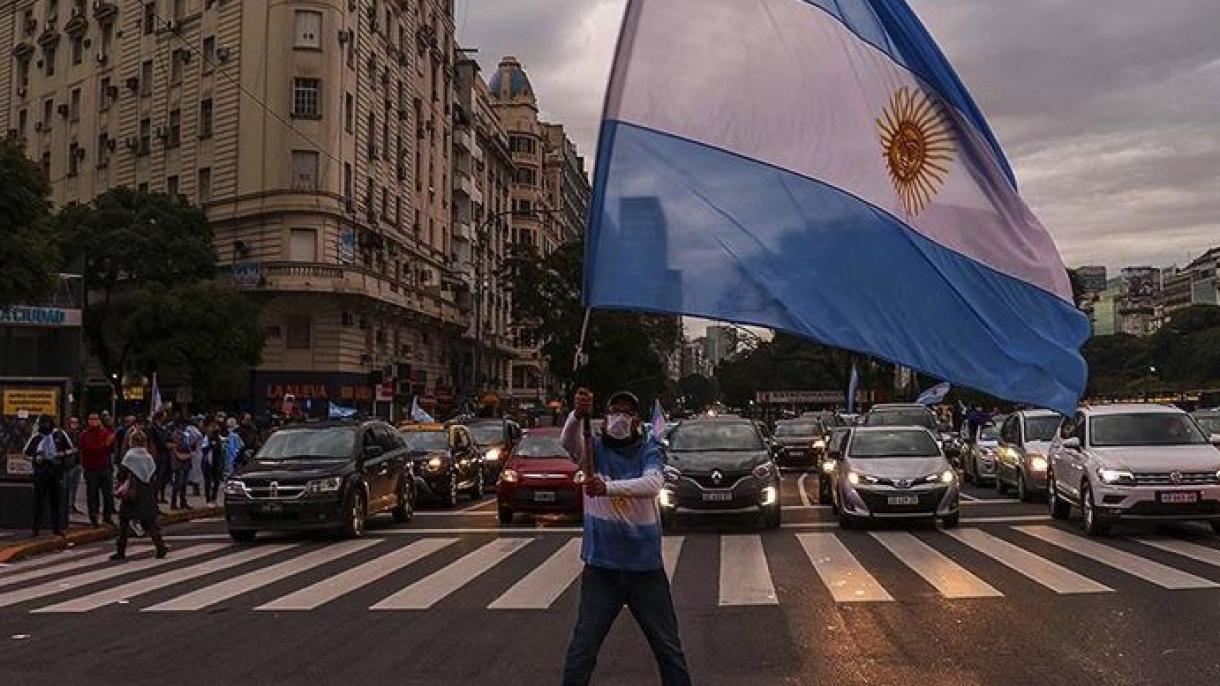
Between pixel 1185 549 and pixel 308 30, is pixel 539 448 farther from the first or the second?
pixel 308 30

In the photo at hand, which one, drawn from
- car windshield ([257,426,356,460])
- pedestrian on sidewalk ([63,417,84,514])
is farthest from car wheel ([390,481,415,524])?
pedestrian on sidewalk ([63,417,84,514])

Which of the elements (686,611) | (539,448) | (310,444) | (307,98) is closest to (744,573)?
(686,611)

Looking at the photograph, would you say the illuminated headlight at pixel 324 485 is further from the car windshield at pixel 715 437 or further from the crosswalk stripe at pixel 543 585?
the car windshield at pixel 715 437

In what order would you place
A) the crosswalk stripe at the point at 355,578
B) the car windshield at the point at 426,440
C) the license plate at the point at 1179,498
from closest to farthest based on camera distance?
1. the crosswalk stripe at the point at 355,578
2. the license plate at the point at 1179,498
3. the car windshield at the point at 426,440

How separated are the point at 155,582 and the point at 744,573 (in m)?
6.36

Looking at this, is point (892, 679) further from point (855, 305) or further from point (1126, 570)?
point (1126, 570)

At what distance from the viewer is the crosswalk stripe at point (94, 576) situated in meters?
11.6

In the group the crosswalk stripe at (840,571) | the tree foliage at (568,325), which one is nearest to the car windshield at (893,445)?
the crosswalk stripe at (840,571)

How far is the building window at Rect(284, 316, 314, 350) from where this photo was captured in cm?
4931

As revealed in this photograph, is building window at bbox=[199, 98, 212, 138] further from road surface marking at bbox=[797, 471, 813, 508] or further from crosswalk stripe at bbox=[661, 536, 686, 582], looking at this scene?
crosswalk stripe at bbox=[661, 536, 686, 582]

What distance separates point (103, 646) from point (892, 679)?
5.89 meters

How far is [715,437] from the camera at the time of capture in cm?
1812

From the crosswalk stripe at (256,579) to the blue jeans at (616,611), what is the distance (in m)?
6.00

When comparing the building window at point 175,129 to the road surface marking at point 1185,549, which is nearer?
the road surface marking at point 1185,549
